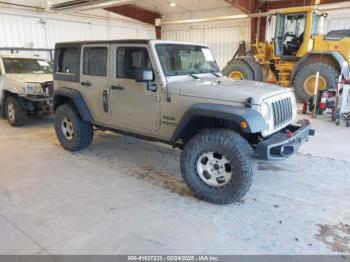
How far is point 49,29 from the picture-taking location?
1229 cm

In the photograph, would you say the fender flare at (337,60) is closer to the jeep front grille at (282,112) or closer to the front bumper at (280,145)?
the jeep front grille at (282,112)

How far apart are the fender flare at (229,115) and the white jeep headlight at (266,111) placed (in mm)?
130

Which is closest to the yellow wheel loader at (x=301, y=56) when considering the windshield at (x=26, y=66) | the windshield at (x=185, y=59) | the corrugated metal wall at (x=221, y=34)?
the corrugated metal wall at (x=221, y=34)

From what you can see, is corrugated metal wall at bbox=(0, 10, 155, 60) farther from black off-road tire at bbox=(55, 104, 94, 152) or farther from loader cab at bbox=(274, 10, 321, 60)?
loader cab at bbox=(274, 10, 321, 60)

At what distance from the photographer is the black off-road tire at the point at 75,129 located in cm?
452

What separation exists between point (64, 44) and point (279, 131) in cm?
364

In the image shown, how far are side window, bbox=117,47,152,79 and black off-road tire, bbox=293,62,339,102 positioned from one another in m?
6.60

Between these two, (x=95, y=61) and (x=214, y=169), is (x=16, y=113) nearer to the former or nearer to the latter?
(x=95, y=61)

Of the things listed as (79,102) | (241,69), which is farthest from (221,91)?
(241,69)

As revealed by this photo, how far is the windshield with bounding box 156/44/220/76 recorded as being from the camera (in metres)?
3.50

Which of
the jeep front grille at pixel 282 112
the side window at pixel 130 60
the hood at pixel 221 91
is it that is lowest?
the jeep front grille at pixel 282 112

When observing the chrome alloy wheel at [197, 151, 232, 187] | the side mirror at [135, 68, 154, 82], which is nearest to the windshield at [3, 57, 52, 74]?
the side mirror at [135, 68, 154, 82]

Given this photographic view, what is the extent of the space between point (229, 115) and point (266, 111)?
47cm

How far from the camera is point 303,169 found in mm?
3953
